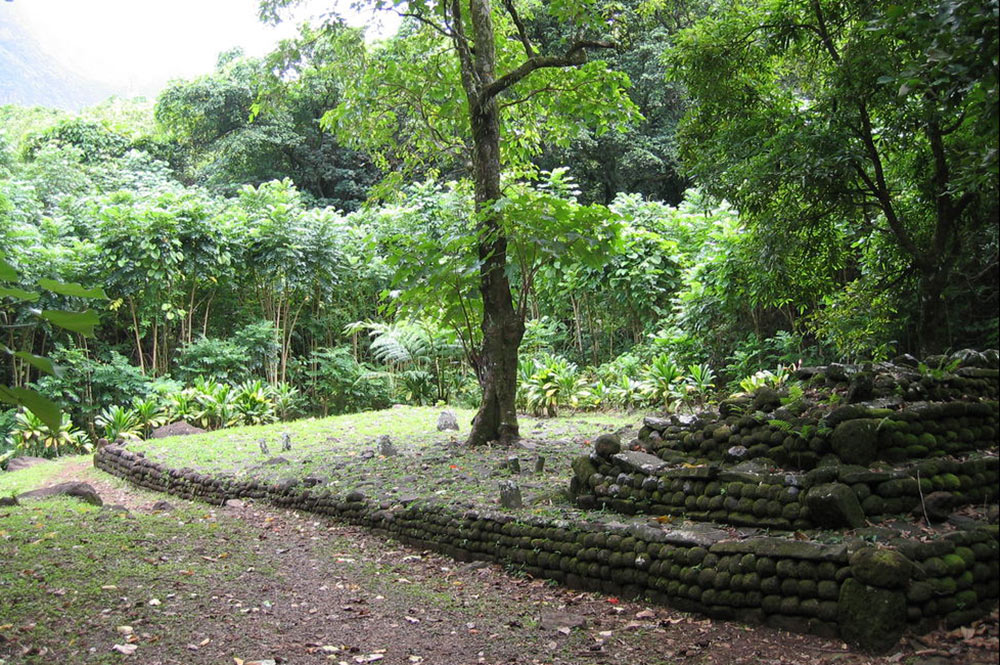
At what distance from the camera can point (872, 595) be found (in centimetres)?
303

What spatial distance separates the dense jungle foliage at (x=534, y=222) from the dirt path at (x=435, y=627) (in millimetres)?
1784

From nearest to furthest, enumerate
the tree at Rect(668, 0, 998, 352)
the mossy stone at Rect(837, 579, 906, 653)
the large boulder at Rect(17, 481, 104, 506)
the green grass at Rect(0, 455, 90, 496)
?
the mossy stone at Rect(837, 579, 906, 653), the tree at Rect(668, 0, 998, 352), the large boulder at Rect(17, 481, 104, 506), the green grass at Rect(0, 455, 90, 496)

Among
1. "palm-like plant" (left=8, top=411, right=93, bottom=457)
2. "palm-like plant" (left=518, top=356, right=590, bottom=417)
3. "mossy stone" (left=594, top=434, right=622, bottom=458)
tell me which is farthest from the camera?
"palm-like plant" (left=518, top=356, right=590, bottom=417)

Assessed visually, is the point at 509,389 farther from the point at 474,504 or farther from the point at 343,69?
the point at 343,69

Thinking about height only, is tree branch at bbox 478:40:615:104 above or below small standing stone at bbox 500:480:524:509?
above

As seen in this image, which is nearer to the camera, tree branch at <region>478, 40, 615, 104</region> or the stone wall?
the stone wall

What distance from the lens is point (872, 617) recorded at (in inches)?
118

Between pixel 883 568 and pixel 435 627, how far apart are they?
221 cm

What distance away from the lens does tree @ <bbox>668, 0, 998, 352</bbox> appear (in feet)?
16.3

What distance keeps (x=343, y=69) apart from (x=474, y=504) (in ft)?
19.0

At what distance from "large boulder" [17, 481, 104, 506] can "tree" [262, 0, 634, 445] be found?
374 centimetres

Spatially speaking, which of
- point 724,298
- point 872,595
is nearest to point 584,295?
point 724,298

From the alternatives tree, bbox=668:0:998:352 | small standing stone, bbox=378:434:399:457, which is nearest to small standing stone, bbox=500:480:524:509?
small standing stone, bbox=378:434:399:457

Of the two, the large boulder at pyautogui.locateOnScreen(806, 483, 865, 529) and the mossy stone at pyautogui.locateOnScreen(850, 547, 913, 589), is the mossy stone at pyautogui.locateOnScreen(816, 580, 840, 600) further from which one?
the large boulder at pyautogui.locateOnScreen(806, 483, 865, 529)
